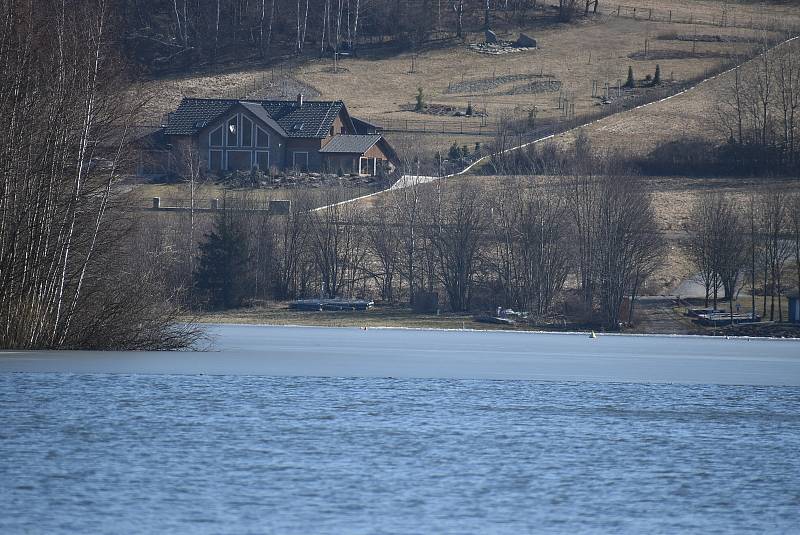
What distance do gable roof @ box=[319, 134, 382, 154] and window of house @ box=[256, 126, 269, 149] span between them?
4198 mm

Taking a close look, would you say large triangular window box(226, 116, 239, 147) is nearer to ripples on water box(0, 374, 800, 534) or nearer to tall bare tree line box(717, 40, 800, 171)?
tall bare tree line box(717, 40, 800, 171)

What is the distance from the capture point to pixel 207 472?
16.0 meters

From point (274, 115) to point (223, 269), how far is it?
39.3 metres

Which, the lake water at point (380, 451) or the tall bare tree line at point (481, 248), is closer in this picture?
the lake water at point (380, 451)

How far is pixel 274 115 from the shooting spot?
9238 centimetres

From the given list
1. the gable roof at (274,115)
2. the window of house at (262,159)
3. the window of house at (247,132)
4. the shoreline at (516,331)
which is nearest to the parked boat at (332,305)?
the shoreline at (516,331)

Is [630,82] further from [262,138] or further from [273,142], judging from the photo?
[262,138]

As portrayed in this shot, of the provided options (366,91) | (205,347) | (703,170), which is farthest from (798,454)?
(366,91)

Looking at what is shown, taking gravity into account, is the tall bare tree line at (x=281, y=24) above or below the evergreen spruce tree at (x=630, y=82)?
above

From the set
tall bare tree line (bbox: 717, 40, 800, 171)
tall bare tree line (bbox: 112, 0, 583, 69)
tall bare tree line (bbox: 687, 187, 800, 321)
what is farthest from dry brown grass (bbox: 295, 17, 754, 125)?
tall bare tree line (bbox: 687, 187, 800, 321)

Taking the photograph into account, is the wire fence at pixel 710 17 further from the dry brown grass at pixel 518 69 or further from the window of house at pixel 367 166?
the window of house at pixel 367 166

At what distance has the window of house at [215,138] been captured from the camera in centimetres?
8875

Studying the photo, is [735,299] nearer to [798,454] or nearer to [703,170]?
[703,170]

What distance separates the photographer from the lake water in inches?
550
